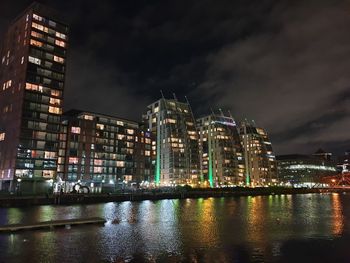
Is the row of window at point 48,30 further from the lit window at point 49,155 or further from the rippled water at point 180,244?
the rippled water at point 180,244

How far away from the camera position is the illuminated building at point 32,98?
143 metres

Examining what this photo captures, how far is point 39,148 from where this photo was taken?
148250mm

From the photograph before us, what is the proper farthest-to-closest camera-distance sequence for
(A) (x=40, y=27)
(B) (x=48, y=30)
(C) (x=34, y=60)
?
(B) (x=48, y=30), (A) (x=40, y=27), (C) (x=34, y=60)

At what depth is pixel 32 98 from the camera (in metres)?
149

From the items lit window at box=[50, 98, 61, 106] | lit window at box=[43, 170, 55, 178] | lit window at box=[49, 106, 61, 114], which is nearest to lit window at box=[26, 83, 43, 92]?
lit window at box=[50, 98, 61, 106]

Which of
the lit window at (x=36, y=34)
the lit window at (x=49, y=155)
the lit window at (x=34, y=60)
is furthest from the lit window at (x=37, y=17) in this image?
the lit window at (x=49, y=155)

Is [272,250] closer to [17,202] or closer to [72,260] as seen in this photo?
[72,260]

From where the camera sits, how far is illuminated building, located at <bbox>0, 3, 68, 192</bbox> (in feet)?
468

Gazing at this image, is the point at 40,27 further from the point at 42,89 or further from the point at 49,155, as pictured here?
the point at 49,155

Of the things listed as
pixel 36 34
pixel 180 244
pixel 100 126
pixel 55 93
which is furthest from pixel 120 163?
pixel 180 244

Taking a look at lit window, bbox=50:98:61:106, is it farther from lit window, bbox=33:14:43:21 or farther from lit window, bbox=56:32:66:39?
lit window, bbox=33:14:43:21

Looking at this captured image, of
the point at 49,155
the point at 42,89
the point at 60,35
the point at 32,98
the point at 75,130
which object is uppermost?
the point at 60,35

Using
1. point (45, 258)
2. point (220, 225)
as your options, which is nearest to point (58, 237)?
point (45, 258)

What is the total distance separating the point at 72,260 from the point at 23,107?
12894 centimetres
